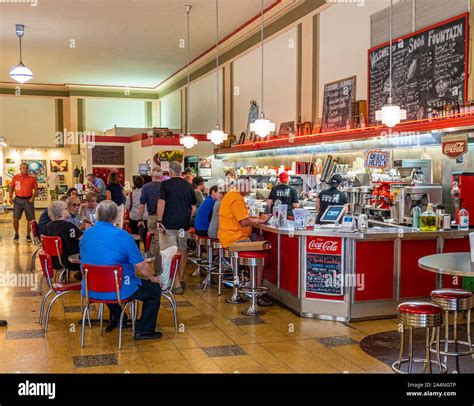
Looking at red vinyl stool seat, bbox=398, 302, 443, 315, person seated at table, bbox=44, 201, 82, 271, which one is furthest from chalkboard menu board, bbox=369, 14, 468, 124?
person seated at table, bbox=44, 201, 82, 271

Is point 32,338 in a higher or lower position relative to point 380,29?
lower

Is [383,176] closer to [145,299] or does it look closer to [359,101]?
[359,101]

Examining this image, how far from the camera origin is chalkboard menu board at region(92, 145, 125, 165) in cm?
1681

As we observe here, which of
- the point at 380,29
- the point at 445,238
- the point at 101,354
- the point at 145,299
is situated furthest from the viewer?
the point at 380,29

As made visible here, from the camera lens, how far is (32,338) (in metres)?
5.54

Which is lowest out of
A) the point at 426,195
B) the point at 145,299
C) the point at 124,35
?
the point at 145,299

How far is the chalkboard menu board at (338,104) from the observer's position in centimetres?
931

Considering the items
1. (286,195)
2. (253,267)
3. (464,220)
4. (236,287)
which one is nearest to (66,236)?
(236,287)

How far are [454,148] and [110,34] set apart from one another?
985cm

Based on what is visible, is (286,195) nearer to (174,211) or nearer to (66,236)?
(174,211)
